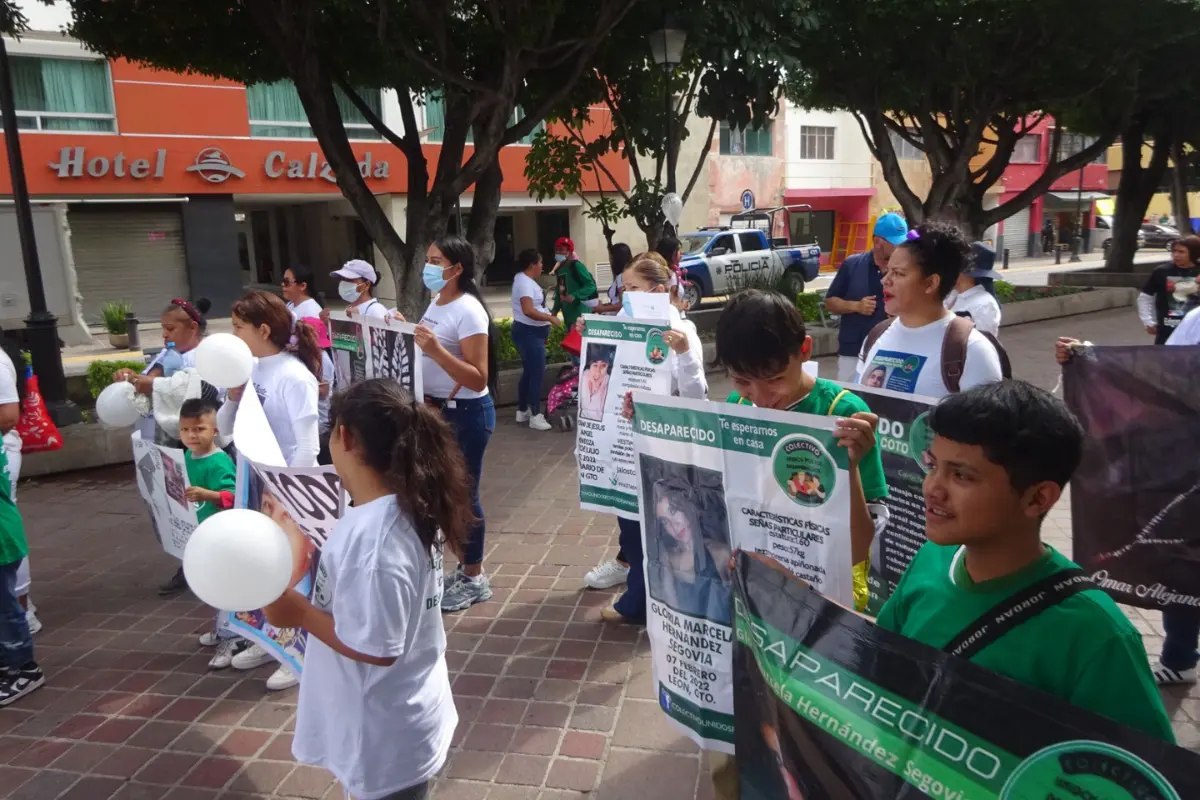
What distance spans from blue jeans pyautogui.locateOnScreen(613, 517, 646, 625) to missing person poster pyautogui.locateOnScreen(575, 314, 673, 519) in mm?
139

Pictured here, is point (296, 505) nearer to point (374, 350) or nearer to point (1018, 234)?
point (374, 350)

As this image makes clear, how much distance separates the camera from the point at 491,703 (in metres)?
3.43

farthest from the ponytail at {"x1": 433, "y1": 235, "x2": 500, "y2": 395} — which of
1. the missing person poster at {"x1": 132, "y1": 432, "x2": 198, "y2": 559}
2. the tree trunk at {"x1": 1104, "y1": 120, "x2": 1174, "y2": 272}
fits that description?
the tree trunk at {"x1": 1104, "y1": 120, "x2": 1174, "y2": 272}

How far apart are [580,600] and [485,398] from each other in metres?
1.18

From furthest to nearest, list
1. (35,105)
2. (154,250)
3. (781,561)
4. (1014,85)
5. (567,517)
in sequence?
1. (154,250)
2. (35,105)
3. (1014,85)
4. (567,517)
5. (781,561)

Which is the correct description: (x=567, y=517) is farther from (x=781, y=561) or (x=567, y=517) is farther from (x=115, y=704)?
(x=781, y=561)

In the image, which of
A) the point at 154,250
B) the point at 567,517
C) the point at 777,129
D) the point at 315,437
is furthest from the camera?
the point at 777,129

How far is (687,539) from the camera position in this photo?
2312mm

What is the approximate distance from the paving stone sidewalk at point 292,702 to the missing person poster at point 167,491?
1.81 feet

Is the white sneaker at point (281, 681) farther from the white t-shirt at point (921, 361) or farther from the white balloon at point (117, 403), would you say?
the white t-shirt at point (921, 361)

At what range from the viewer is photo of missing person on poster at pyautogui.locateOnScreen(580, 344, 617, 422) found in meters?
3.93

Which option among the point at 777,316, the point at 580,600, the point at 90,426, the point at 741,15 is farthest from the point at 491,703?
the point at 741,15

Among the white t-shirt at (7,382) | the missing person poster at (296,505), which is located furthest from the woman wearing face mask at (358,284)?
the missing person poster at (296,505)

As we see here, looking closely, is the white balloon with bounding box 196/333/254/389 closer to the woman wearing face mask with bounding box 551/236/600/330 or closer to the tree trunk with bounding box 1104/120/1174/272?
the woman wearing face mask with bounding box 551/236/600/330
